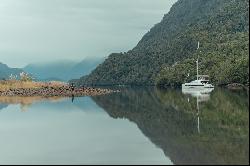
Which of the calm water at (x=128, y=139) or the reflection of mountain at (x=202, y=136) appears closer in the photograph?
the reflection of mountain at (x=202, y=136)

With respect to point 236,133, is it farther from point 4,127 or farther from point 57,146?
point 4,127

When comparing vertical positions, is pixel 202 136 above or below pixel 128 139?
above

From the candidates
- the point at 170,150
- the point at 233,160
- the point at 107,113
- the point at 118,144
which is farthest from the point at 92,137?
the point at 107,113

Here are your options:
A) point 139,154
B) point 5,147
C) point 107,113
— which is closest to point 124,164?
point 139,154

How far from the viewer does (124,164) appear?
104 ft

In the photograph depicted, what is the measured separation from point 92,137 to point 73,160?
12.4 metres

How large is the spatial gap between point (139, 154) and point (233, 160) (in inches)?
300

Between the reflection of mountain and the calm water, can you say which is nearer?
the reflection of mountain

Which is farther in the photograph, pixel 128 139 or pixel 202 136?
pixel 128 139

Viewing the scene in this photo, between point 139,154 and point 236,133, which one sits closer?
point 139,154

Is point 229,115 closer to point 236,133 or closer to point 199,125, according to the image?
point 199,125

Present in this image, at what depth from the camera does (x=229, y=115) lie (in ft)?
195

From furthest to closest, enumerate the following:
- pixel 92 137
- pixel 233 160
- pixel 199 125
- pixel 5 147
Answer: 1. pixel 199 125
2. pixel 92 137
3. pixel 5 147
4. pixel 233 160

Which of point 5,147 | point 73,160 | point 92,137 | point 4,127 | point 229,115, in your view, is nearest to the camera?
point 73,160
